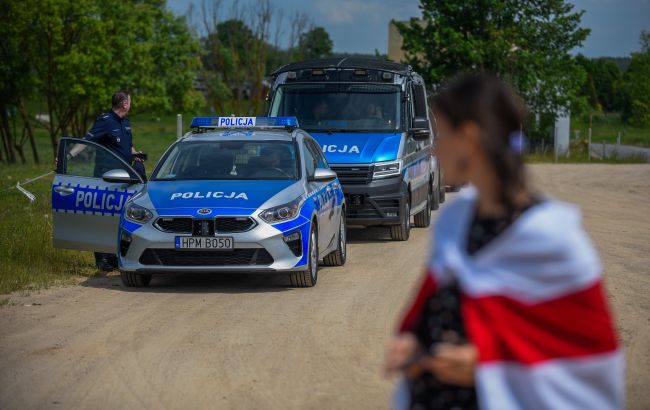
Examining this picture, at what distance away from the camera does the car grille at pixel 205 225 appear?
A: 1195 cm

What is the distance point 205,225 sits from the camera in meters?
12.0

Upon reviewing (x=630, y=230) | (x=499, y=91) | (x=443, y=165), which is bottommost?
(x=630, y=230)

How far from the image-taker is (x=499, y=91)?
3256 mm

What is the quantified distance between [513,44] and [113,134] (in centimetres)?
3658

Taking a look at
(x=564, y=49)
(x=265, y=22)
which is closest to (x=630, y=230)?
(x=564, y=49)

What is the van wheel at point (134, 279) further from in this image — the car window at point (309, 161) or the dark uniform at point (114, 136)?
the car window at point (309, 161)

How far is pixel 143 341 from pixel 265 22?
164 ft

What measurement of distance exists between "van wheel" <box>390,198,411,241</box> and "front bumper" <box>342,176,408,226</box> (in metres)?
0.17

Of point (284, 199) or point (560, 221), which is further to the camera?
point (284, 199)

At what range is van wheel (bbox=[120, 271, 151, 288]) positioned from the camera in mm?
12516

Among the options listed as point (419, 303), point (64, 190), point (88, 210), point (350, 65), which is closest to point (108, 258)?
point (88, 210)

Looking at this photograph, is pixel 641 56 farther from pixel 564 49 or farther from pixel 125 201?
pixel 125 201

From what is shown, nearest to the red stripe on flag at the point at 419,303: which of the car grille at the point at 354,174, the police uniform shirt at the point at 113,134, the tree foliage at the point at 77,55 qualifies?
the police uniform shirt at the point at 113,134

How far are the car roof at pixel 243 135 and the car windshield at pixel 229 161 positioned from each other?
0.07 metres
